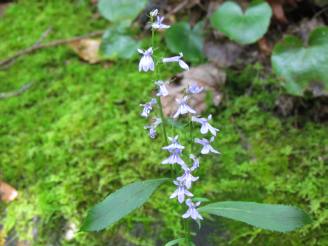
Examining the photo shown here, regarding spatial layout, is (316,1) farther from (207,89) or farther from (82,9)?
(82,9)

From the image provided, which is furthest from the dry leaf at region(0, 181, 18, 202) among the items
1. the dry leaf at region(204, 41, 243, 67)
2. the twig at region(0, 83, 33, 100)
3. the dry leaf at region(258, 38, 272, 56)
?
the dry leaf at region(258, 38, 272, 56)

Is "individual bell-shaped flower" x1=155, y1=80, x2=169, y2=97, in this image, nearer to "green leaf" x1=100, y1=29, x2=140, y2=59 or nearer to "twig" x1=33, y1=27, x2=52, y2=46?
"green leaf" x1=100, y1=29, x2=140, y2=59

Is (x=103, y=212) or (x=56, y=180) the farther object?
(x=56, y=180)

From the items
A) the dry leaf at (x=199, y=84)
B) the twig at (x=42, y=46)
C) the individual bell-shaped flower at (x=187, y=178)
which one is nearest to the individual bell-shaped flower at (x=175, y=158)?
the individual bell-shaped flower at (x=187, y=178)

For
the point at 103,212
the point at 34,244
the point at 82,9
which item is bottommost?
the point at 34,244

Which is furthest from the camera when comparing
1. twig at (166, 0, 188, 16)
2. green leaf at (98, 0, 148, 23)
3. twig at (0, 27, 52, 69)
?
twig at (166, 0, 188, 16)

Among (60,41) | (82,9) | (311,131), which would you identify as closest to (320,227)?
(311,131)
